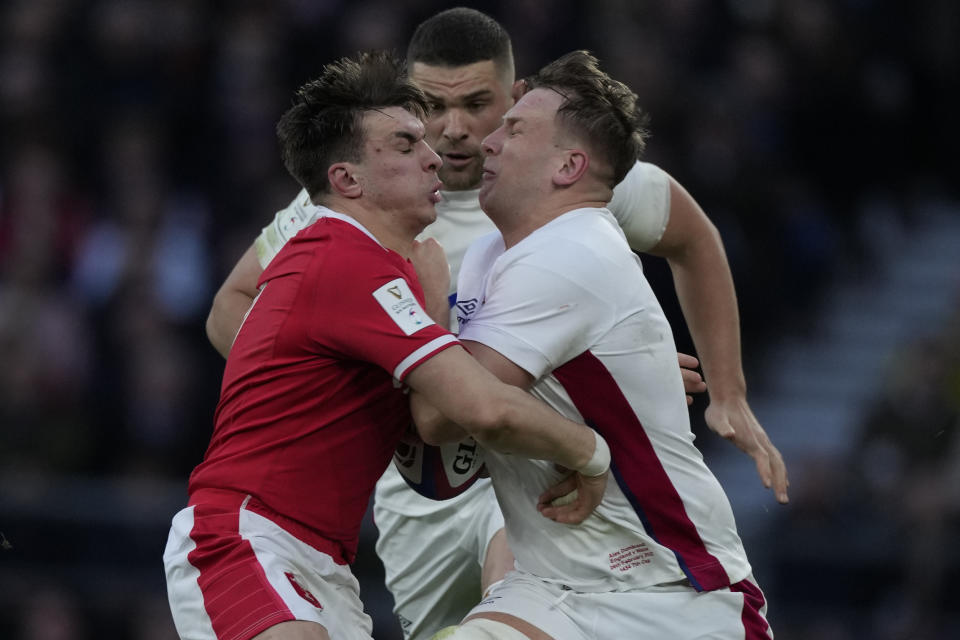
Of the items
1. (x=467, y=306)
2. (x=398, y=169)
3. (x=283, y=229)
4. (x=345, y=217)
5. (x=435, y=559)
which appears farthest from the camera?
(x=435, y=559)

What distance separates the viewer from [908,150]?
12898mm

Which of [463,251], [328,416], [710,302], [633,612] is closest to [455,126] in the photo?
[463,251]

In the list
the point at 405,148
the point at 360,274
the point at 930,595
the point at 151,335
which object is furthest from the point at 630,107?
the point at 151,335

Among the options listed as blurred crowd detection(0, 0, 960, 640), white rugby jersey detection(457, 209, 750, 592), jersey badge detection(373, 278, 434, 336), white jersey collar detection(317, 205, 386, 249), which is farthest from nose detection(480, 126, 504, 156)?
blurred crowd detection(0, 0, 960, 640)

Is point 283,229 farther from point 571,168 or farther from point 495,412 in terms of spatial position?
point 495,412

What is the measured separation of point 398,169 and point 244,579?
1218mm

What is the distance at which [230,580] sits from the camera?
13.1 feet

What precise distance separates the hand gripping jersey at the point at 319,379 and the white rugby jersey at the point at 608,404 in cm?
26

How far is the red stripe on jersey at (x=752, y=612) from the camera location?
4.26 m

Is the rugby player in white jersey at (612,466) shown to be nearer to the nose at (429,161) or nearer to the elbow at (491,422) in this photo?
the elbow at (491,422)

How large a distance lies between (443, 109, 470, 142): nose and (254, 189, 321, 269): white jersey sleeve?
22.8 inches

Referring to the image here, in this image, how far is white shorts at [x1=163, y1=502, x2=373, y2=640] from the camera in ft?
13.0

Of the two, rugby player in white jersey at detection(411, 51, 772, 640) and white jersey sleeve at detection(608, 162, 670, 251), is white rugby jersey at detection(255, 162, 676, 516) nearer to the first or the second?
white jersey sleeve at detection(608, 162, 670, 251)

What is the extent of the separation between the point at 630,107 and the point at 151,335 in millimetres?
6143
